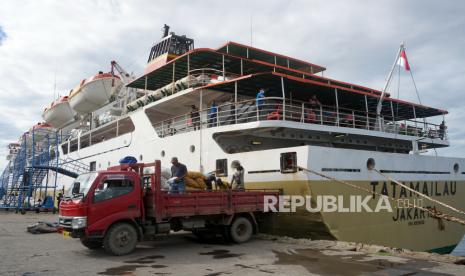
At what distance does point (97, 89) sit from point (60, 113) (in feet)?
26.0

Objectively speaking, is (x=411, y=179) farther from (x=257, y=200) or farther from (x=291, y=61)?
(x=291, y=61)

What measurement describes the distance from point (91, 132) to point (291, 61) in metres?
13.4

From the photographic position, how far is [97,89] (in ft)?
86.4

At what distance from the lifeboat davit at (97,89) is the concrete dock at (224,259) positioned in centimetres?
1694

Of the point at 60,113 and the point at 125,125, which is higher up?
the point at 60,113

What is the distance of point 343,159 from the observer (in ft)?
36.8

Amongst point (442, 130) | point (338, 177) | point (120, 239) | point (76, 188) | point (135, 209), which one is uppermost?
point (442, 130)

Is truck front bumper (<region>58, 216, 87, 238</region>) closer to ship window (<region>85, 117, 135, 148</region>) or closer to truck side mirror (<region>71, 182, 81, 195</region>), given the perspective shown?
truck side mirror (<region>71, 182, 81, 195</region>)

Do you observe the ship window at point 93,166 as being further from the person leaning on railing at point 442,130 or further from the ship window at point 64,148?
the person leaning on railing at point 442,130

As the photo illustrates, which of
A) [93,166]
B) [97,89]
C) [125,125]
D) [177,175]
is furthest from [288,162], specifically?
[97,89]

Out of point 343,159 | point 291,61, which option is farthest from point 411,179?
point 291,61

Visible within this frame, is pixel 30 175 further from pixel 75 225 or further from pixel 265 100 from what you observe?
pixel 75 225

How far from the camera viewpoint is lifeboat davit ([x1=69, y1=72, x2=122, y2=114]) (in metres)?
26.3

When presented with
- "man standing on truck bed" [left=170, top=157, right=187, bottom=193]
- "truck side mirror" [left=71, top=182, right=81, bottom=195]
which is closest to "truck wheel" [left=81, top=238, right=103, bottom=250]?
"truck side mirror" [left=71, top=182, right=81, bottom=195]
